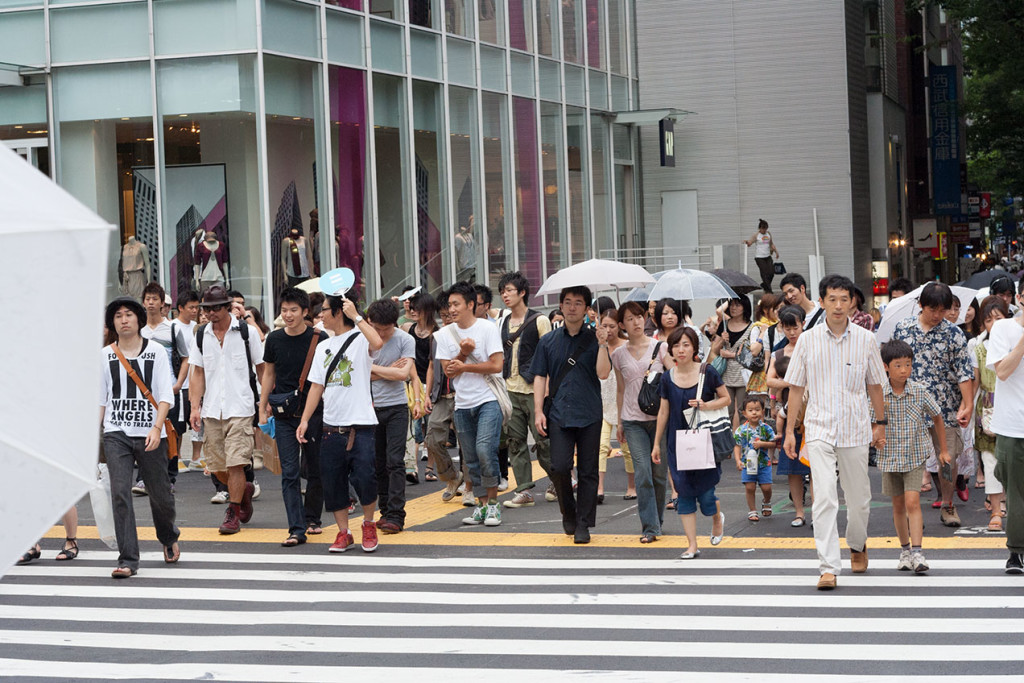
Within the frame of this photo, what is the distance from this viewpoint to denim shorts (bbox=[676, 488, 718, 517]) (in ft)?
32.1

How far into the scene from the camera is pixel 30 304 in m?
3.19

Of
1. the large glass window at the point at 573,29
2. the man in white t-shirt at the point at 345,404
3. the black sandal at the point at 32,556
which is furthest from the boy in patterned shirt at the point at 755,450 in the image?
the large glass window at the point at 573,29

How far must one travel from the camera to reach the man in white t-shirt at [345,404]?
34.3 feet

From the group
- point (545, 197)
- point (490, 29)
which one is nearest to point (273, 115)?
point (490, 29)

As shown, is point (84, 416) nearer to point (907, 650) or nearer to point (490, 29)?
point (907, 650)

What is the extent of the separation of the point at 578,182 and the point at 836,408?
22.4m

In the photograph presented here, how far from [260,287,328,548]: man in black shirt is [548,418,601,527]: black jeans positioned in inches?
77.5

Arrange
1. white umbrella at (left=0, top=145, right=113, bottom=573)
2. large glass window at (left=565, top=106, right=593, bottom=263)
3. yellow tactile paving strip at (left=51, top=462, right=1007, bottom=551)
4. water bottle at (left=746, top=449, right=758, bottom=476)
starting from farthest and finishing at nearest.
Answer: large glass window at (left=565, top=106, right=593, bottom=263)
water bottle at (left=746, top=449, right=758, bottom=476)
yellow tactile paving strip at (left=51, top=462, right=1007, bottom=551)
white umbrella at (left=0, top=145, right=113, bottom=573)

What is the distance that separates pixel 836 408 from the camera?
8.80 m

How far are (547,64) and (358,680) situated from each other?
23.6m

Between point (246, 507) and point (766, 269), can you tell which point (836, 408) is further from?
point (766, 269)

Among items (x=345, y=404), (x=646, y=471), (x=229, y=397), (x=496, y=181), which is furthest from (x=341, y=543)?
(x=496, y=181)

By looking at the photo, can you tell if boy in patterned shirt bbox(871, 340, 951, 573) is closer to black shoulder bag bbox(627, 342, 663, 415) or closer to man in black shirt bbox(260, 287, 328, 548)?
black shoulder bag bbox(627, 342, 663, 415)

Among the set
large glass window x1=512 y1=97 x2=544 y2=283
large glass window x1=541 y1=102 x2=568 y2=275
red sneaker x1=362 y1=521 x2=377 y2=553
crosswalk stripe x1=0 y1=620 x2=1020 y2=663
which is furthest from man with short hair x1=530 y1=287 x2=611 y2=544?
large glass window x1=541 y1=102 x2=568 y2=275
